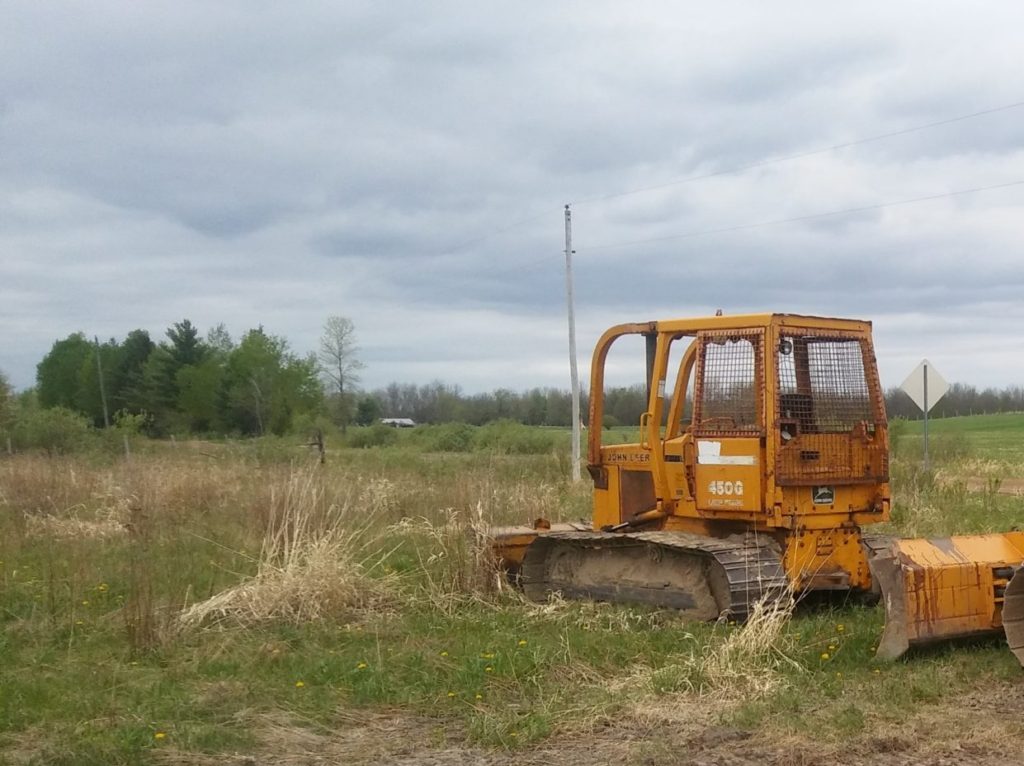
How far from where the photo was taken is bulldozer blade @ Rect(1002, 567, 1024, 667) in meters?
6.86

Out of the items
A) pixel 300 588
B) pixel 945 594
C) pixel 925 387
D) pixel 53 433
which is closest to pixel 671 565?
pixel 945 594

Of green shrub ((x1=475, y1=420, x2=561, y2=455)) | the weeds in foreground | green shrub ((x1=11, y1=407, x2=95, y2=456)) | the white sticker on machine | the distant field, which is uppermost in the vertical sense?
green shrub ((x1=11, y1=407, x2=95, y2=456))

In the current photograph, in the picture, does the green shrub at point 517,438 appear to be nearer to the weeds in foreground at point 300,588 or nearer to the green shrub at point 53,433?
the green shrub at point 53,433

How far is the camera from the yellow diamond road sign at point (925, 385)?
68.0 feet

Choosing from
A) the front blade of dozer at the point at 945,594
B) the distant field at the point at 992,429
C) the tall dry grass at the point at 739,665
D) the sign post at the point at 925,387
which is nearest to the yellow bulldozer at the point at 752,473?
the front blade of dozer at the point at 945,594

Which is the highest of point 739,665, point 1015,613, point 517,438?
point 517,438

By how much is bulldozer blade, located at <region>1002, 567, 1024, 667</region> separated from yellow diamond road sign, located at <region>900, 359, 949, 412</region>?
47.3 ft

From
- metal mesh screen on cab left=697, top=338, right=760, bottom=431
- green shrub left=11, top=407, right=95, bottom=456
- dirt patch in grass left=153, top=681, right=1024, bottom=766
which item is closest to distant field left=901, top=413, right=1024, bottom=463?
green shrub left=11, top=407, right=95, bottom=456

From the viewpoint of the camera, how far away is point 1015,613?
6.97 m

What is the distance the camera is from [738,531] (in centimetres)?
877

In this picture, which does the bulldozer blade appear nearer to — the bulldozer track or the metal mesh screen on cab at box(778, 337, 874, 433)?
the bulldozer track

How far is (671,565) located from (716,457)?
0.94 meters

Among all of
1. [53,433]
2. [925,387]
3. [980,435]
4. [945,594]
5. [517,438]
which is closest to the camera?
[945,594]

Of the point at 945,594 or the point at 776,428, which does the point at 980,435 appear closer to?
the point at 776,428
